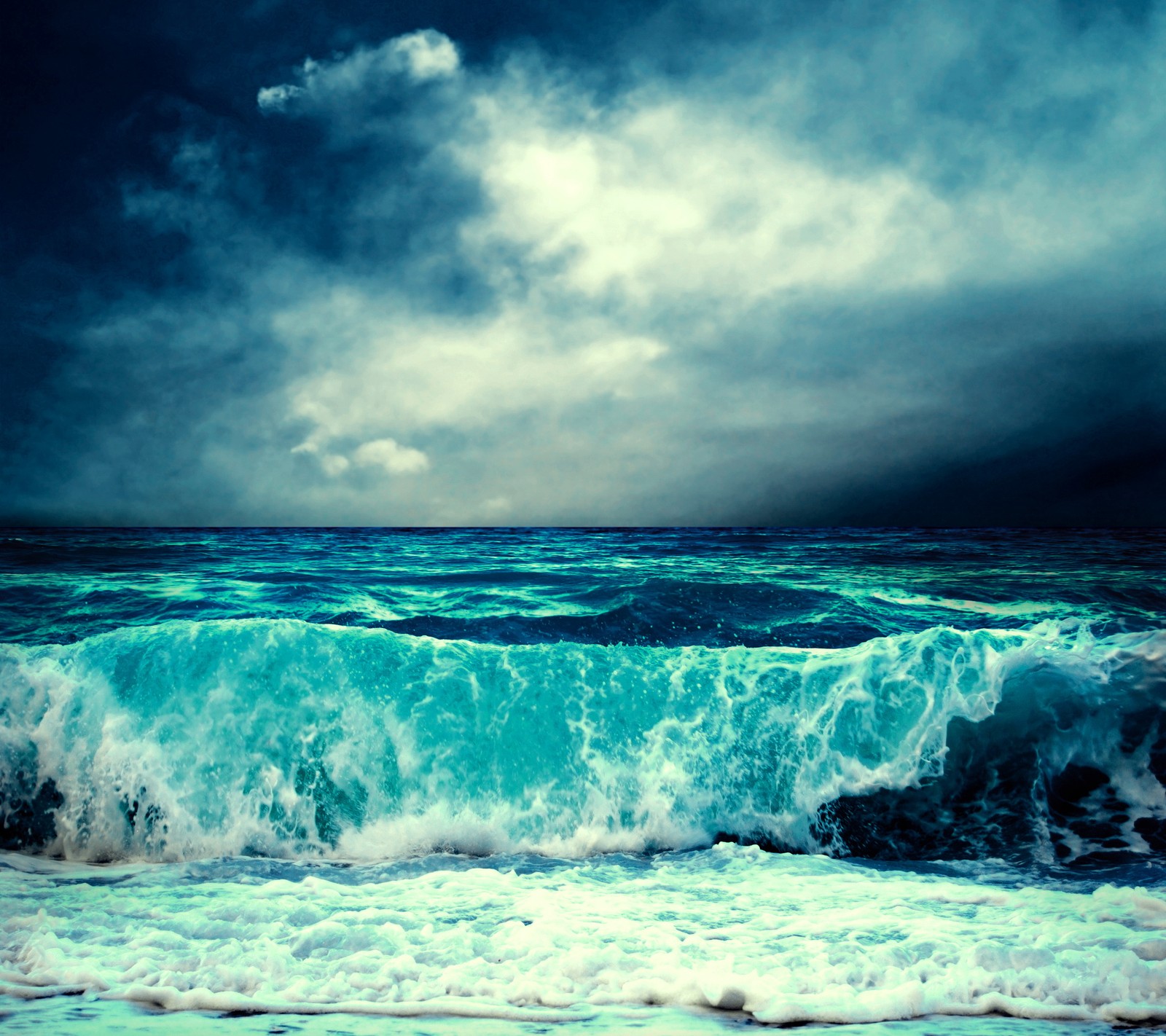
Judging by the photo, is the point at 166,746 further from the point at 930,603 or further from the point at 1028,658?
the point at 930,603

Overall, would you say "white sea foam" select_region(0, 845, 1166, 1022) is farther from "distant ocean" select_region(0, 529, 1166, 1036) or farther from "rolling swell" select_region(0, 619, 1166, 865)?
"rolling swell" select_region(0, 619, 1166, 865)

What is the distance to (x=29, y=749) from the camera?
19.9ft

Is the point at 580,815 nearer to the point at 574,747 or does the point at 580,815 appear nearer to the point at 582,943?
the point at 574,747

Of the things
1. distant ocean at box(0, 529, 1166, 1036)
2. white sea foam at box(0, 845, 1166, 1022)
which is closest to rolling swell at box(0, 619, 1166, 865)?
distant ocean at box(0, 529, 1166, 1036)

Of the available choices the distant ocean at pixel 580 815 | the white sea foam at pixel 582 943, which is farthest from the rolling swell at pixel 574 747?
the white sea foam at pixel 582 943

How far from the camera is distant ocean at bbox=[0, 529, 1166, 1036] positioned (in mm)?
3133

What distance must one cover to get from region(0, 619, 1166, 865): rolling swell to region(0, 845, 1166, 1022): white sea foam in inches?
29.1

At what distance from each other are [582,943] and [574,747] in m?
2.60

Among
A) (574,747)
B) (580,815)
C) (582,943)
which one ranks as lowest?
(580,815)

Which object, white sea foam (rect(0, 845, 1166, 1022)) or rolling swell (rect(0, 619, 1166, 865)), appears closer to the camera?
white sea foam (rect(0, 845, 1166, 1022))

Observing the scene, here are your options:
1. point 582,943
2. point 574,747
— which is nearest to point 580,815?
point 574,747

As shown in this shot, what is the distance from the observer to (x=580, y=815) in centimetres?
573

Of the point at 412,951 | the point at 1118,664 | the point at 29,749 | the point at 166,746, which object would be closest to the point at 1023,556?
the point at 1118,664

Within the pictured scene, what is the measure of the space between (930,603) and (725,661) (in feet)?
16.0
